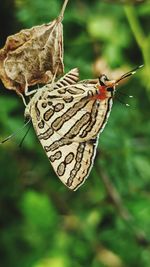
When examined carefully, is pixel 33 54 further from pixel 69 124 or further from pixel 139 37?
pixel 139 37

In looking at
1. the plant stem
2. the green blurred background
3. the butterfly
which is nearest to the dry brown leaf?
the butterfly

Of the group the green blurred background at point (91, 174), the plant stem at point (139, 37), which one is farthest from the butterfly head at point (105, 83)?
the plant stem at point (139, 37)

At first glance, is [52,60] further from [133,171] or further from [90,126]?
[133,171]

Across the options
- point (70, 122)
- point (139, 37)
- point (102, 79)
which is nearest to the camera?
point (102, 79)

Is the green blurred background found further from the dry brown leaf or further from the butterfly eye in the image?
the butterfly eye

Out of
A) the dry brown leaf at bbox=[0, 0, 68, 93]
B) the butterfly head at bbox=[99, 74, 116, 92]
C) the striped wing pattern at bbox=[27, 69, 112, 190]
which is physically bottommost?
the striped wing pattern at bbox=[27, 69, 112, 190]

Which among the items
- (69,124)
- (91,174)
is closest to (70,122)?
(69,124)

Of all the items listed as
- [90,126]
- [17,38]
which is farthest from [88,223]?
[17,38]
